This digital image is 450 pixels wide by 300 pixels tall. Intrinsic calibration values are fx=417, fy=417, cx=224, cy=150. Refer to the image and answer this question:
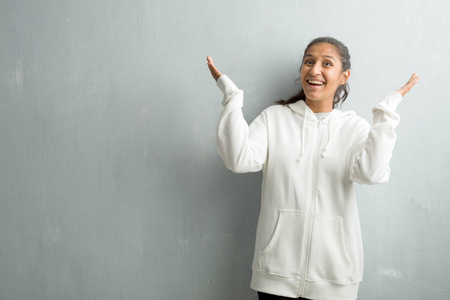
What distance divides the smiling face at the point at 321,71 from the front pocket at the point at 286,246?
402 mm

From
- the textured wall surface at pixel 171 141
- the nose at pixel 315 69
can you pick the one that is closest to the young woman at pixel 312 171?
the nose at pixel 315 69

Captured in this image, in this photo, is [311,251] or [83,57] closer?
[311,251]

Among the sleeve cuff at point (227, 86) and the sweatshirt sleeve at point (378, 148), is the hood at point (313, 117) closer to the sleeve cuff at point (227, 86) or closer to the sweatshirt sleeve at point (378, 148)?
the sweatshirt sleeve at point (378, 148)

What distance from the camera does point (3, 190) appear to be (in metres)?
1.70

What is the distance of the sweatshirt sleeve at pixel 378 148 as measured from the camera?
123 cm

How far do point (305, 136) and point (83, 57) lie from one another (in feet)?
3.09

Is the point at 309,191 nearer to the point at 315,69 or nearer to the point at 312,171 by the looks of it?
the point at 312,171

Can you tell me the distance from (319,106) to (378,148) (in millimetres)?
291

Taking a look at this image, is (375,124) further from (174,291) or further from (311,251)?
(174,291)

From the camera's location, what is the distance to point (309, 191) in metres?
1.34

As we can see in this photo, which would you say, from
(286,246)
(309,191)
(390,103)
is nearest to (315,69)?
(390,103)

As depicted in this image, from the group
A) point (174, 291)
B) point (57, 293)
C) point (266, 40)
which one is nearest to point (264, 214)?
point (174, 291)

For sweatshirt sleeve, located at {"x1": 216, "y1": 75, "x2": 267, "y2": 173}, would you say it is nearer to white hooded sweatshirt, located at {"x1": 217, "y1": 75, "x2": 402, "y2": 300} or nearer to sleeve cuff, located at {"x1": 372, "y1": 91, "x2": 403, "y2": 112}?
white hooded sweatshirt, located at {"x1": 217, "y1": 75, "x2": 402, "y2": 300}

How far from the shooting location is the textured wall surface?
1.61 m
